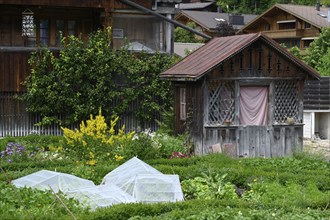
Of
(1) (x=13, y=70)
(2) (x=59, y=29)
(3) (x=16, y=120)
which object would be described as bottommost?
(3) (x=16, y=120)

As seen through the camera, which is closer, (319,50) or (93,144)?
(93,144)

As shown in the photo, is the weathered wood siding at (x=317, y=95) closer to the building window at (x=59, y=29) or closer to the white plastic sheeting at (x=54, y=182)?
the building window at (x=59, y=29)

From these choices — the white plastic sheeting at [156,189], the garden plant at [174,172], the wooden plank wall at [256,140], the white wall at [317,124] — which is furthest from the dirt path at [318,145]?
the white plastic sheeting at [156,189]

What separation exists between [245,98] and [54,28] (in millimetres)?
9239

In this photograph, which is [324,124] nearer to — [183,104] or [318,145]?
[318,145]

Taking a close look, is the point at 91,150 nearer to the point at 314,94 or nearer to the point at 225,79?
the point at 225,79

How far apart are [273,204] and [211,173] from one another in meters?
3.02

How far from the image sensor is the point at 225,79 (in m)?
20.1

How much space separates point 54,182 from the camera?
13266 mm

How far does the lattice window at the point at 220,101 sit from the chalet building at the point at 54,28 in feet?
20.0

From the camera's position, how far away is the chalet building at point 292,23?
51531 mm

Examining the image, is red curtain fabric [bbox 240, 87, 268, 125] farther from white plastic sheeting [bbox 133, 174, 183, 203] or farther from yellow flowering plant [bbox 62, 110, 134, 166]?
white plastic sheeting [bbox 133, 174, 183, 203]

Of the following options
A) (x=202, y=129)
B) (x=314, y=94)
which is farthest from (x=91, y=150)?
(x=314, y=94)

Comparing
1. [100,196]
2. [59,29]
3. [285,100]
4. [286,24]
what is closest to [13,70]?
[59,29]
